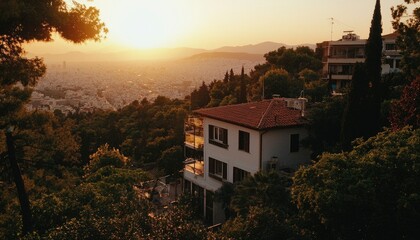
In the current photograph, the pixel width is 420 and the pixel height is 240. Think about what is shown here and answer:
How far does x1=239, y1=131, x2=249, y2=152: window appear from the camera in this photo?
21.5 meters

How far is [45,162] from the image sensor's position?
2178 cm

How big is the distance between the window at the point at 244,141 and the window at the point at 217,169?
2214mm

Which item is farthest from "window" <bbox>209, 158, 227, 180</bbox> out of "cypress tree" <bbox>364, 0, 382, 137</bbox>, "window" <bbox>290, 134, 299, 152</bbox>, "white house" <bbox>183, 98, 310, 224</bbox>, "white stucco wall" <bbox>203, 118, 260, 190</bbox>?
"cypress tree" <bbox>364, 0, 382, 137</bbox>

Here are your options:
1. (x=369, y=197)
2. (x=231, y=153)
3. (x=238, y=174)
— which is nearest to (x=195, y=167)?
(x=231, y=153)

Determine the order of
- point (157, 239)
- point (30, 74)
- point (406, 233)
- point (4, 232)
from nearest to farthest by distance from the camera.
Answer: point (157, 239)
point (30, 74)
point (406, 233)
point (4, 232)

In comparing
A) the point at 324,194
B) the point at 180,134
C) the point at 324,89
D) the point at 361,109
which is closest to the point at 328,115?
the point at 361,109

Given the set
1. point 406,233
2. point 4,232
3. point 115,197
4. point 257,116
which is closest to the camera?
point 406,233

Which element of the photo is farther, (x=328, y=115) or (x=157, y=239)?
(x=328, y=115)

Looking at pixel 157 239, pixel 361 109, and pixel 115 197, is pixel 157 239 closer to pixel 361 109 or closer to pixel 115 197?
pixel 115 197

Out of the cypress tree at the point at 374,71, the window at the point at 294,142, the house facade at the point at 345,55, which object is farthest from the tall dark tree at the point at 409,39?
the house facade at the point at 345,55

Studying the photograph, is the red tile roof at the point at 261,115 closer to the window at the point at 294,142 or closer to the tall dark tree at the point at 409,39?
the window at the point at 294,142

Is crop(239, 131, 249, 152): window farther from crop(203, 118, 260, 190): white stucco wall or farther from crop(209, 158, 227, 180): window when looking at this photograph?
crop(209, 158, 227, 180): window

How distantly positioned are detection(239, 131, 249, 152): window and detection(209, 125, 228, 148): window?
1386 millimetres

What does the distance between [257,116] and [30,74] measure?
1399 centimetres
